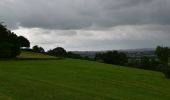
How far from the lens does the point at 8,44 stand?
76.3 meters

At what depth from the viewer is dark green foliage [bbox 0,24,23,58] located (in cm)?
7556

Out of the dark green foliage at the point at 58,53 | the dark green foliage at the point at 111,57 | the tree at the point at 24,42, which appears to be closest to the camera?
the tree at the point at 24,42

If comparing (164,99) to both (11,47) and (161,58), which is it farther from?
(161,58)

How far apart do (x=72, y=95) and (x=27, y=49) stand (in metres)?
83.2

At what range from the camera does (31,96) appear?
24.2m

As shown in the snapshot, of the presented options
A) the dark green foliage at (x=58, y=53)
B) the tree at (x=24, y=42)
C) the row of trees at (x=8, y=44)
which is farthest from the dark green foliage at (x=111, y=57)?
the row of trees at (x=8, y=44)

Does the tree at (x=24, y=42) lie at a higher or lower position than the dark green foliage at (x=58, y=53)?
higher

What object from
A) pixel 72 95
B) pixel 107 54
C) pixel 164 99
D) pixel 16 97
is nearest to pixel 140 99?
pixel 164 99

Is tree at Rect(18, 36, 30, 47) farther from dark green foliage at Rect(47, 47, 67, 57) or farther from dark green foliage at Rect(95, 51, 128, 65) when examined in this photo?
dark green foliage at Rect(95, 51, 128, 65)

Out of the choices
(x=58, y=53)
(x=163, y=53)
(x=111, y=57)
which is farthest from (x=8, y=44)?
(x=163, y=53)

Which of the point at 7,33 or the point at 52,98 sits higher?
the point at 7,33

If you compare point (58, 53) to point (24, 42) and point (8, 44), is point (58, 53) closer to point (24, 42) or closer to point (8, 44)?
point (24, 42)

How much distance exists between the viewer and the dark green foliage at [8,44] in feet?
248

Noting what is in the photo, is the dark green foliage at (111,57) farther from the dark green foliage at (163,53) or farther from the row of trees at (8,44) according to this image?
the row of trees at (8,44)
